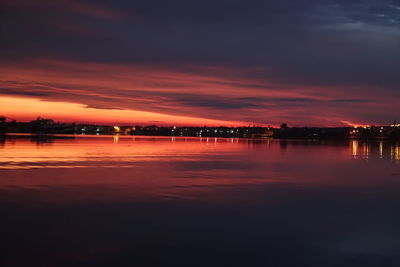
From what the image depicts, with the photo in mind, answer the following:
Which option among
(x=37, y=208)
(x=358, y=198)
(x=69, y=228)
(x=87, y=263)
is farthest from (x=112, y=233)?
(x=358, y=198)

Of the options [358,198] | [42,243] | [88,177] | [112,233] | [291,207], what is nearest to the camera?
[42,243]

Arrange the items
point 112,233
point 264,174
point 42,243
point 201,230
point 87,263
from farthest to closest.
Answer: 1. point 264,174
2. point 201,230
3. point 112,233
4. point 42,243
5. point 87,263

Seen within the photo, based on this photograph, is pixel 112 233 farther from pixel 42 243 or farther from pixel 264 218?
pixel 264 218

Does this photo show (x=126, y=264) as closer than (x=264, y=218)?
Yes

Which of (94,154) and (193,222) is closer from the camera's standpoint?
(193,222)

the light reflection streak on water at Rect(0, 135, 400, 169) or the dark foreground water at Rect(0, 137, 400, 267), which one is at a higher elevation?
the light reflection streak on water at Rect(0, 135, 400, 169)

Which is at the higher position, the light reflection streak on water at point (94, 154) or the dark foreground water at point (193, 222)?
the light reflection streak on water at point (94, 154)

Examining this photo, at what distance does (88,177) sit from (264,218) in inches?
412

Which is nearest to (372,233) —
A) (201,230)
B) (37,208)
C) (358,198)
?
(201,230)

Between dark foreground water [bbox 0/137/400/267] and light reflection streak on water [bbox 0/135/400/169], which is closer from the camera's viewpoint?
dark foreground water [bbox 0/137/400/267]

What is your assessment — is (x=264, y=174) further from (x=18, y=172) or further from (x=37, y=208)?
(x=37, y=208)

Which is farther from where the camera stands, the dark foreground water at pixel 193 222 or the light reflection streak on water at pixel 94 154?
the light reflection streak on water at pixel 94 154

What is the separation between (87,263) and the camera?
26.7 ft

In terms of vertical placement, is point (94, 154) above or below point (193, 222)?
above
